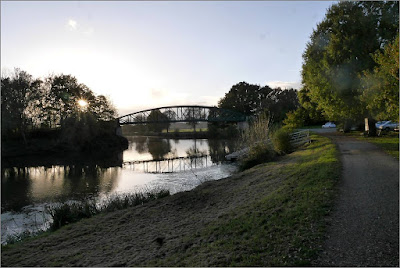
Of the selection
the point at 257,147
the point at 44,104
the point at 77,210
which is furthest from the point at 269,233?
the point at 44,104

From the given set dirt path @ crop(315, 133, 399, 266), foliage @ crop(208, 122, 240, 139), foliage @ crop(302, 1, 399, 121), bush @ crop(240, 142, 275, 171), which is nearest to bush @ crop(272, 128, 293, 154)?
bush @ crop(240, 142, 275, 171)

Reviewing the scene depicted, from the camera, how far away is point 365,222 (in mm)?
6906

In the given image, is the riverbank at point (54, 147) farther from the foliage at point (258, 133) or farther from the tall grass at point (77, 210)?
the tall grass at point (77, 210)

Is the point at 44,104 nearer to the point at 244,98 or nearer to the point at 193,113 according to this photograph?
the point at 193,113

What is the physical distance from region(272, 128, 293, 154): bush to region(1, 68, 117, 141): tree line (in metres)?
35.2

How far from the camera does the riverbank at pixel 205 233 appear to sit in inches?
234

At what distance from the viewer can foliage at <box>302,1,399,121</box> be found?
20625mm

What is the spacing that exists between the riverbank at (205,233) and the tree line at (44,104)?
39115mm

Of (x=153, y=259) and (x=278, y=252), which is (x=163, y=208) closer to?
(x=153, y=259)

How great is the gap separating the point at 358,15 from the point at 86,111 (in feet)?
141

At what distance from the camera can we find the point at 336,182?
1048 centimetres

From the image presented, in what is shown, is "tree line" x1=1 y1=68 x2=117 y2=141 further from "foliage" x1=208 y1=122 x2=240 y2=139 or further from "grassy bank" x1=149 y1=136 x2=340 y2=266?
"grassy bank" x1=149 y1=136 x2=340 y2=266

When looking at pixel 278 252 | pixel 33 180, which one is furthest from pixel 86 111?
pixel 278 252

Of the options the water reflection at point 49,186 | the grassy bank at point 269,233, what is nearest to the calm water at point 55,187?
the water reflection at point 49,186
